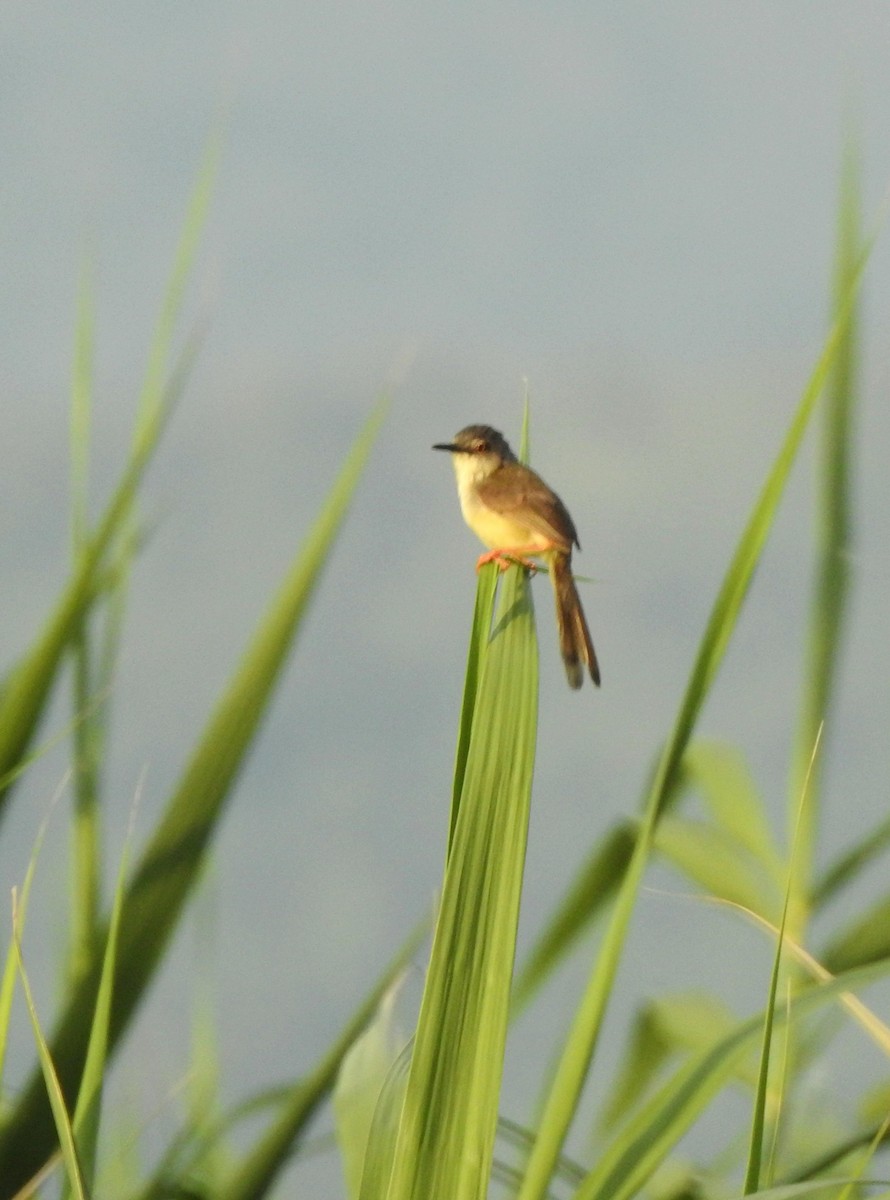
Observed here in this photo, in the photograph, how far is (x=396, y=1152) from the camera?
4.24 ft

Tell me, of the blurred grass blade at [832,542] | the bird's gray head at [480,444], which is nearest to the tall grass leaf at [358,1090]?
the blurred grass blade at [832,542]

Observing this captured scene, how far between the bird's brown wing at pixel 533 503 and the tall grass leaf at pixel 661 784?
1791 mm

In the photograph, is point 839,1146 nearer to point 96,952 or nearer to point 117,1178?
point 96,952

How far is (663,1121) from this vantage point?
1.37 m

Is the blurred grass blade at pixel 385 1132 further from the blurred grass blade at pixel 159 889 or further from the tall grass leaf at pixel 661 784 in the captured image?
the blurred grass blade at pixel 159 889

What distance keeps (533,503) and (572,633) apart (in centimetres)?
54

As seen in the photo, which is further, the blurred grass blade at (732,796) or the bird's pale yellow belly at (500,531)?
the bird's pale yellow belly at (500,531)

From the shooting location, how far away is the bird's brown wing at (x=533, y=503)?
3.44 metres

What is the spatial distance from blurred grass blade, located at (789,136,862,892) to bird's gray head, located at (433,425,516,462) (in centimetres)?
221

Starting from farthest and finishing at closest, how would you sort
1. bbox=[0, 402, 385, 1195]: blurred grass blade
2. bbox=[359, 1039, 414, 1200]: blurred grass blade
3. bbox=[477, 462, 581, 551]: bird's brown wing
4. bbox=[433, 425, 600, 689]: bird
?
bbox=[477, 462, 581, 551]: bird's brown wing, bbox=[433, 425, 600, 689]: bird, bbox=[0, 402, 385, 1195]: blurred grass blade, bbox=[359, 1039, 414, 1200]: blurred grass blade

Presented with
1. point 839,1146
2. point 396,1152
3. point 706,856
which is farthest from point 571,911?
point 396,1152

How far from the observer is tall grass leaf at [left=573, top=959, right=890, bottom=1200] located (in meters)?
1.34

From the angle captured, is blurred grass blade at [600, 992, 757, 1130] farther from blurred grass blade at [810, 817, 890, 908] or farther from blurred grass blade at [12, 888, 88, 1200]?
blurred grass blade at [12, 888, 88, 1200]

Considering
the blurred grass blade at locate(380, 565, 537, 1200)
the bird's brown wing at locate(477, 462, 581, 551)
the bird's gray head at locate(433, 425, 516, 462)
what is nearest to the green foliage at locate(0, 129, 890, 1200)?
the blurred grass blade at locate(380, 565, 537, 1200)
